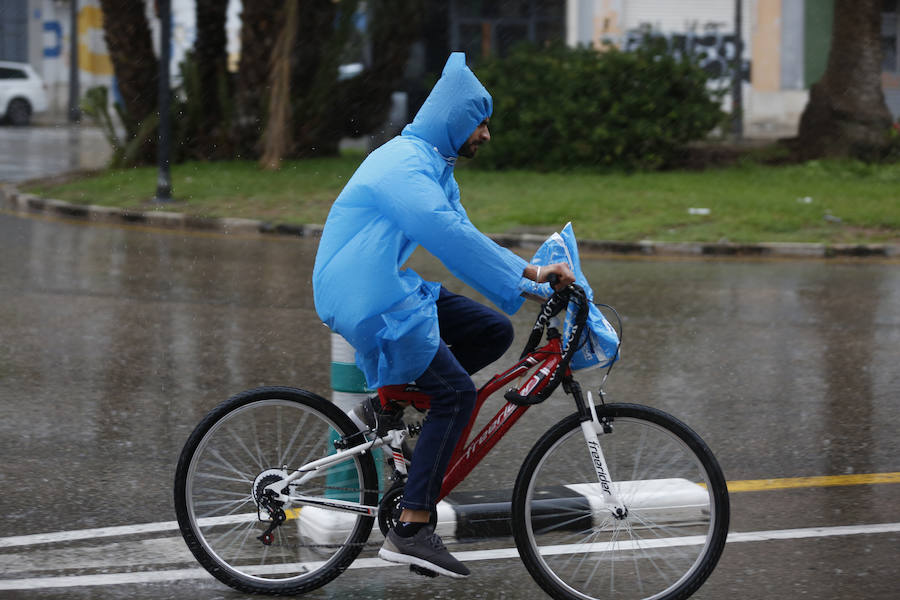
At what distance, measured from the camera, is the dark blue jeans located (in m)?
3.91

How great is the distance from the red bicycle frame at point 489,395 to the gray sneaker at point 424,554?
13cm

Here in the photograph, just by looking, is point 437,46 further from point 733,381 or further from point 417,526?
point 417,526

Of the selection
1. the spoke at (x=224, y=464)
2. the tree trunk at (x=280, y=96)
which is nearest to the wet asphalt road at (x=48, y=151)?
the tree trunk at (x=280, y=96)

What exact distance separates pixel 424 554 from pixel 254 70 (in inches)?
700

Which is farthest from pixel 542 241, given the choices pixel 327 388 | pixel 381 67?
pixel 381 67

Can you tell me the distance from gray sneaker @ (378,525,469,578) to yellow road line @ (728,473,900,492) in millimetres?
1741

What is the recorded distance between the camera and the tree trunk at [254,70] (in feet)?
67.5

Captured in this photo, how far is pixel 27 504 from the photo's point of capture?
5039 mm

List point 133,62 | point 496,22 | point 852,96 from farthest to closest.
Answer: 1. point 496,22
2. point 133,62
3. point 852,96

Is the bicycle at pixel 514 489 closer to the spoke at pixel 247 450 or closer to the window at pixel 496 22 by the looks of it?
the spoke at pixel 247 450

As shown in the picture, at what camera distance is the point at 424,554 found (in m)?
3.97

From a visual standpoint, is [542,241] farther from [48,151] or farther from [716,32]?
[716,32]

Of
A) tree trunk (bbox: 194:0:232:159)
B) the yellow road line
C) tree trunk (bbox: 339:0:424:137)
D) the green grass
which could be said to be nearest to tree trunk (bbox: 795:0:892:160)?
the green grass

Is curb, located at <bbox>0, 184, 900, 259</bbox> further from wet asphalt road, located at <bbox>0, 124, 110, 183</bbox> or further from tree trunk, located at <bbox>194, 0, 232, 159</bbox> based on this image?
wet asphalt road, located at <bbox>0, 124, 110, 183</bbox>
